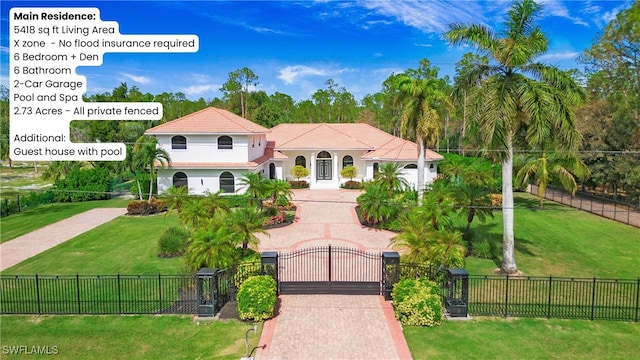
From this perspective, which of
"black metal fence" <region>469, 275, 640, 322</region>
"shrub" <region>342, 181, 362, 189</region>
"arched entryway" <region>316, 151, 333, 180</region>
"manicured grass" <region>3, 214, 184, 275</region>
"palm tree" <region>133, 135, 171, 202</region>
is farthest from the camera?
"arched entryway" <region>316, 151, 333, 180</region>

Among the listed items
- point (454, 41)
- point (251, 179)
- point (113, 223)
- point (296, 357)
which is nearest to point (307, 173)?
point (251, 179)

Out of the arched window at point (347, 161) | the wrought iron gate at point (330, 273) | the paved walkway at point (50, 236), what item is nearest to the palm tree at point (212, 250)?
the wrought iron gate at point (330, 273)

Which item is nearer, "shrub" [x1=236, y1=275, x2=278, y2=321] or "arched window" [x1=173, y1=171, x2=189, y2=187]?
"shrub" [x1=236, y1=275, x2=278, y2=321]

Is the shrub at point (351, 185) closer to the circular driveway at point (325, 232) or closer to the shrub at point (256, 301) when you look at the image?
the circular driveway at point (325, 232)

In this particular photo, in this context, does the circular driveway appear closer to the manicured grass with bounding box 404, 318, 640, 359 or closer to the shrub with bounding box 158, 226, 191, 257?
the shrub with bounding box 158, 226, 191, 257

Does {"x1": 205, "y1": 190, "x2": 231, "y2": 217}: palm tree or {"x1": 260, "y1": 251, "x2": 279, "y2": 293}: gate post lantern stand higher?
{"x1": 205, "y1": 190, "x2": 231, "y2": 217}: palm tree

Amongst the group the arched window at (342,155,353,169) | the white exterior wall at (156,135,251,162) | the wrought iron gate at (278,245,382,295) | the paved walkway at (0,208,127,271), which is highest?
the white exterior wall at (156,135,251,162)

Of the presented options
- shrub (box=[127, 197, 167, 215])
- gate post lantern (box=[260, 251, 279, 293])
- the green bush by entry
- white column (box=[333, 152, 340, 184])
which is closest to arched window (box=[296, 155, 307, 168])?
white column (box=[333, 152, 340, 184])
